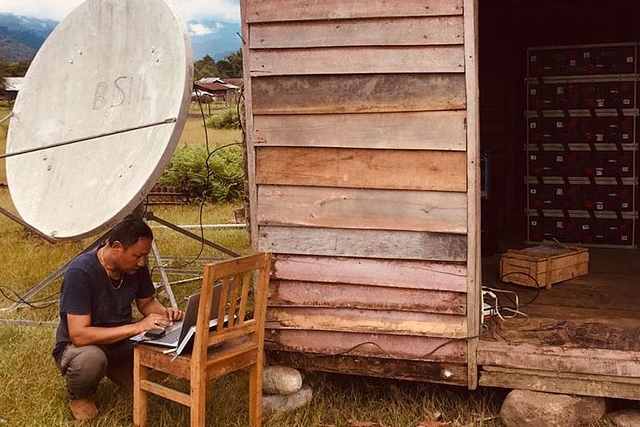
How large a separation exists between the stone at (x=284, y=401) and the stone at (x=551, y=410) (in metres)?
1.30

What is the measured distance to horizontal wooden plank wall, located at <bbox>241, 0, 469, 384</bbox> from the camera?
428cm

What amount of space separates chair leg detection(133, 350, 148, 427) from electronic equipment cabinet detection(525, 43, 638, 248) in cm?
533

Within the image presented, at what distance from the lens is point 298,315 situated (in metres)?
4.71

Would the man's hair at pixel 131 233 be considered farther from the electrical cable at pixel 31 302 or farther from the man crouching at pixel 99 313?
the electrical cable at pixel 31 302

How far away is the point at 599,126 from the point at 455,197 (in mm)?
4383

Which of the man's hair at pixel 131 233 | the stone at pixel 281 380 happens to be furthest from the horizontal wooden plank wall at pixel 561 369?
the man's hair at pixel 131 233

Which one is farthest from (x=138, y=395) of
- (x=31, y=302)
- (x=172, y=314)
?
(x=31, y=302)

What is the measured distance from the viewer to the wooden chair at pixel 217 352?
3.85 meters

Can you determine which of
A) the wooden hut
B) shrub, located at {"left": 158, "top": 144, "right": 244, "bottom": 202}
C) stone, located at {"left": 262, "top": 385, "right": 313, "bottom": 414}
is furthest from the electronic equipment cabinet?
shrub, located at {"left": 158, "top": 144, "right": 244, "bottom": 202}

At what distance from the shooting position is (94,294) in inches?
174

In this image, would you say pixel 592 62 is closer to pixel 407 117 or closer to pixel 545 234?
pixel 545 234

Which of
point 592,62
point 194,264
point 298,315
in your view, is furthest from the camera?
point 194,264

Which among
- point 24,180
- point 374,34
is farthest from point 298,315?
point 24,180

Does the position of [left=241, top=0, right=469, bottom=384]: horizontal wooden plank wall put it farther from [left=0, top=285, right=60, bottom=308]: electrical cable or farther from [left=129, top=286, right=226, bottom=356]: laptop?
[left=0, top=285, right=60, bottom=308]: electrical cable
